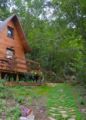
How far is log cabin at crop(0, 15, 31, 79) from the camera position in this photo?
21.6m

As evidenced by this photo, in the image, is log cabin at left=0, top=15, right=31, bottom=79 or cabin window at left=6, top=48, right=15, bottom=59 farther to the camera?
cabin window at left=6, top=48, right=15, bottom=59

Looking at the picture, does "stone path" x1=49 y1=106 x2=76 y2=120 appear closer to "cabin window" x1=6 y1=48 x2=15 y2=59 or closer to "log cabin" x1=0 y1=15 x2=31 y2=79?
"log cabin" x1=0 y1=15 x2=31 y2=79

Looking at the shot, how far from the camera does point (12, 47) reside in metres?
Result: 24.9

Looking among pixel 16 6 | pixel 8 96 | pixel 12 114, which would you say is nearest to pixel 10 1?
pixel 16 6

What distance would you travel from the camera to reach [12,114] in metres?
7.67

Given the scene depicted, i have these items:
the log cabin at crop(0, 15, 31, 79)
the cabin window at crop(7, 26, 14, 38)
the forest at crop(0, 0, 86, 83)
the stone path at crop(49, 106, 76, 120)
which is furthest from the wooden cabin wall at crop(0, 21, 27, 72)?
the stone path at crop(49, 106, 76, 120)

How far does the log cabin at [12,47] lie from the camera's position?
21578mm

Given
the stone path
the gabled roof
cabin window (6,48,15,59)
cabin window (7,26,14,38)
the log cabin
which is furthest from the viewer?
cabin window (7,26,14,38)

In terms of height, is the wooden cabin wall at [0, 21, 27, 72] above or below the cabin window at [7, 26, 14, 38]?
below

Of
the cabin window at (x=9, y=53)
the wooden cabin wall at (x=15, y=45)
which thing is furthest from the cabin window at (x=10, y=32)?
the cabin window at (x=9, y=53)

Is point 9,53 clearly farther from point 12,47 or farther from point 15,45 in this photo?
point 15,45

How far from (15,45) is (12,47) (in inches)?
28.0

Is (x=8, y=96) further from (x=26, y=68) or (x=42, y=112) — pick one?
(x=26, y=68)

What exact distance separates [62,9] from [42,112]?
20.1 ft
